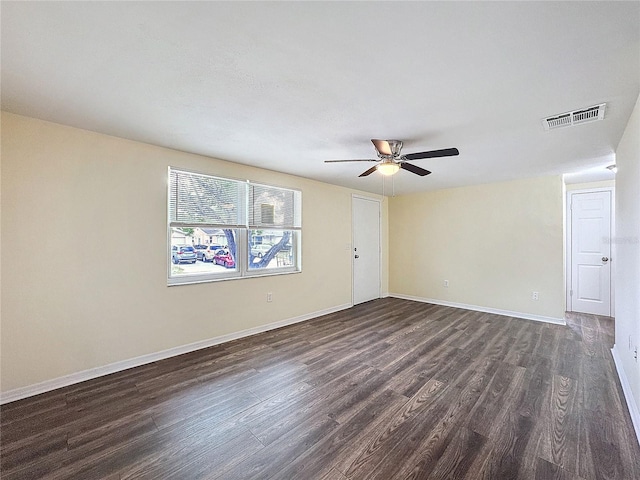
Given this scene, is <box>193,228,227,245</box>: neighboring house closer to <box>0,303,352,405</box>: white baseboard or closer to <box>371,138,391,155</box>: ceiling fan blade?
<box>0,303,352,405</box>: white baseboard

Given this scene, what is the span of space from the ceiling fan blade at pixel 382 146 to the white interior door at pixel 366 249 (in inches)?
115

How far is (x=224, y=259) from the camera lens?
3.56 m

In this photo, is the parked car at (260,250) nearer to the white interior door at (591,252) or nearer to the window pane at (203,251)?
the window pane at (203,251)

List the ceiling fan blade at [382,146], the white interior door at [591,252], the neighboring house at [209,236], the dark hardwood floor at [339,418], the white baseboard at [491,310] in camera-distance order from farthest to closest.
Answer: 1. the white interior door at [591,252]
2. the white baseboard at [491,310]
3. the neighboring house at [209,236]
4. the ceiling fan blade at [382,146]
5. the dark hardwood floor at [339,418]

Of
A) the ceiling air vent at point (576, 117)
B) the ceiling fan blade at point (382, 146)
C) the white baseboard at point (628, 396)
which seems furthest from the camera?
the ceiling fan blade at point (382, 146)

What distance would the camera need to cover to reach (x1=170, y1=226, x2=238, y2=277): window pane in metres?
3.15

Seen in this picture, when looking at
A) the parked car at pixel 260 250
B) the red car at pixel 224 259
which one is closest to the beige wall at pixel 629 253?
the parked car at pixel 260 250

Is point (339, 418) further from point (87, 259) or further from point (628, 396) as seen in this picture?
point (87, 259)

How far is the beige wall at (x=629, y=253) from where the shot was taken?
1959 millimetres

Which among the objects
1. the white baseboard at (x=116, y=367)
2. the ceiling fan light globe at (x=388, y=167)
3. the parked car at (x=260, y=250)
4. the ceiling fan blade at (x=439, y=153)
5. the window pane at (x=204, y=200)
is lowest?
the white baseboard at (x=116, y=367)

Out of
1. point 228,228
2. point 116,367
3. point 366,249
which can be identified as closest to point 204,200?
point 228,228

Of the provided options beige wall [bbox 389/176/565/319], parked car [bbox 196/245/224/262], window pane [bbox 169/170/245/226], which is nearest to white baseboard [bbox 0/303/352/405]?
parked car [bbox 196/245/224/262]

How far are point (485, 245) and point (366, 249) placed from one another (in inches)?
84.9

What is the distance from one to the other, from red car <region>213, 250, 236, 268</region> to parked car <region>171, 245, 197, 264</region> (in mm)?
278
